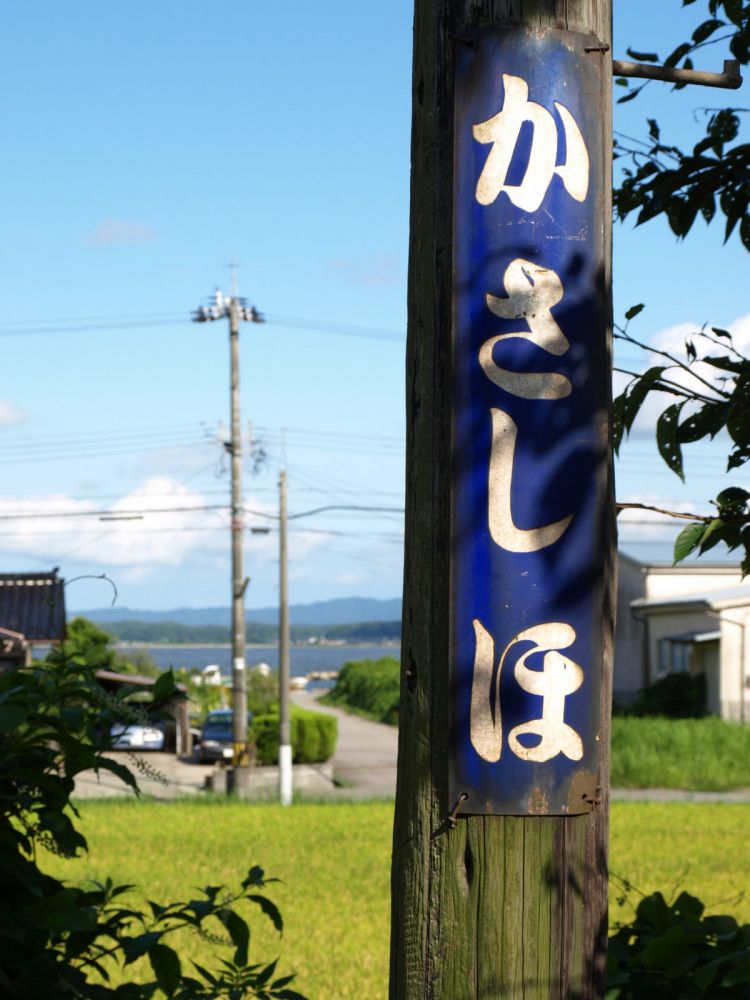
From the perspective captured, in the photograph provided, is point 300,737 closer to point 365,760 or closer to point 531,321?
point 365,760

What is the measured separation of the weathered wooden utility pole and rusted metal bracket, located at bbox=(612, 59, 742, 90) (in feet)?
0.59

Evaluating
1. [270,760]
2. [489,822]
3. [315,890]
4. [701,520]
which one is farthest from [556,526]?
[270,760]

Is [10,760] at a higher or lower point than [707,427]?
lower

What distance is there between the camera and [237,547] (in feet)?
115

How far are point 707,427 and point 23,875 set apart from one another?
2.15 metres

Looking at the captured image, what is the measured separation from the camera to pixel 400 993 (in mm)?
2404

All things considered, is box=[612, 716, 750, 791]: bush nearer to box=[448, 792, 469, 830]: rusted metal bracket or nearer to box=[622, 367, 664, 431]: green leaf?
box=[622, 367, 664, 431]: green leaf

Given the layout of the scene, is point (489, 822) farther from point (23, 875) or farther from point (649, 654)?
point (649, 654)

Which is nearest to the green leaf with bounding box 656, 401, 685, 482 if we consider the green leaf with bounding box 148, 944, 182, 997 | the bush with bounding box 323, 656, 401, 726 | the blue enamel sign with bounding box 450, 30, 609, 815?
the blue enamel sign with bounding box 450, 30, 609, 815

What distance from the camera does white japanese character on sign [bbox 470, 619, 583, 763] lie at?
2.33 metres

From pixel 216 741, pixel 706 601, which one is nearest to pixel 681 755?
pixel 706 601

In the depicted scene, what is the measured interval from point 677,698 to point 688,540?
38.3m

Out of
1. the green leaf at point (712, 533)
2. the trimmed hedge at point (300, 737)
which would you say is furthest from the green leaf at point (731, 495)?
the trimmed hedge at point (300, 737)

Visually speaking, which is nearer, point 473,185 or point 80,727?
point 473,185
